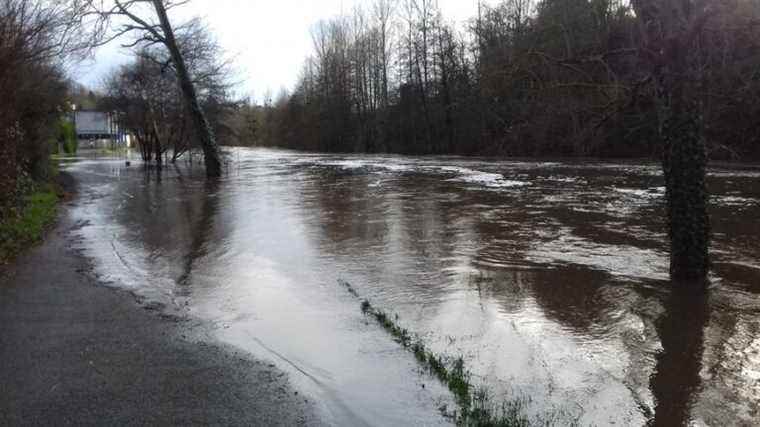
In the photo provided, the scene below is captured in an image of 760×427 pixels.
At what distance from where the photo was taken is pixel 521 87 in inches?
312

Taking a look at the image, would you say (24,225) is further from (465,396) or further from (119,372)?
(465,396)

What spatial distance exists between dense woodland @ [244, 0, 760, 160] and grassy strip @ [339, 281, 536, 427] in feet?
11.0

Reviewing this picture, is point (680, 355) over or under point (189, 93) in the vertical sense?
under

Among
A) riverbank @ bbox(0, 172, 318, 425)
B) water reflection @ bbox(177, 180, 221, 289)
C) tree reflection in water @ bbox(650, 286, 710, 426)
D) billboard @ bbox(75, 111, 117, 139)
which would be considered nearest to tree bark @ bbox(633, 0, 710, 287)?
tree reflection in water @ bbox(650, 286, 710, 426)

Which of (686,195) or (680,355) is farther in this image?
(686,195)

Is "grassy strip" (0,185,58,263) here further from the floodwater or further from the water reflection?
the water reflection

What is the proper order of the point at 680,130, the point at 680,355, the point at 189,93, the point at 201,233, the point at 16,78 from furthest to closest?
the point at 189,93 → the point at 201,233 → the point at 16,78 → the point at 680,130 → the point at 680,355

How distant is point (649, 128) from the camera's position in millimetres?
35125

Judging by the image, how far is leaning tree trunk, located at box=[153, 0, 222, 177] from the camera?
2514 cm

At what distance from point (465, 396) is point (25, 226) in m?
8.87

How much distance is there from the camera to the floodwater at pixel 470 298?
439cm

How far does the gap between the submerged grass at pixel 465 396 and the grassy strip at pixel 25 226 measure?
5.94 meters

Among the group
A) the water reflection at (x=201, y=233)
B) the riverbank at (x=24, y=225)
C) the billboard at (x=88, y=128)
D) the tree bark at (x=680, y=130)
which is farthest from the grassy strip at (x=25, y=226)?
the billboard at (x=88, y=128)

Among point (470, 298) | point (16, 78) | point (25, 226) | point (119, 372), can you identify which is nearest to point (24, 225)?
point (25, 226)
